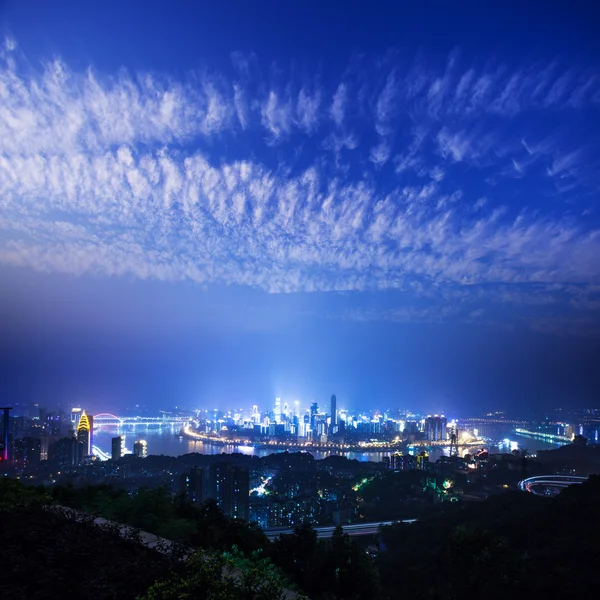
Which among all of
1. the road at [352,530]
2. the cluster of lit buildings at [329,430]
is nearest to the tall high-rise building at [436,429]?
the cluster of lit buildings at [329,430]

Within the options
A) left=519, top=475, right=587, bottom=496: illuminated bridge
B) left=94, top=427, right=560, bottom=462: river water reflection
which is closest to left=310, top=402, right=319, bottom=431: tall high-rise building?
left=94, top=427, right=560, bottom=462: river water reflection

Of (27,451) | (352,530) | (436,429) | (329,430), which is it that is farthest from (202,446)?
(352,530)

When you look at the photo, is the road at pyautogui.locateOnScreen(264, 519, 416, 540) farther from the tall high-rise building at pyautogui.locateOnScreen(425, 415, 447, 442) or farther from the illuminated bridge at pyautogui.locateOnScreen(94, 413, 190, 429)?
the illuminated bridge at pyautogui.locateOnScreen(94, 413, 190, 429)

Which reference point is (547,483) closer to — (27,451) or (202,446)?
(27,451)

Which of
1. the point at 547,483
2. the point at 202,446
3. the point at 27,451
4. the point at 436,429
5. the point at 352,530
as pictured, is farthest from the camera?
the point at 436,429

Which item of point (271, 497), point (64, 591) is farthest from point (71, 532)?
point (271, 497)

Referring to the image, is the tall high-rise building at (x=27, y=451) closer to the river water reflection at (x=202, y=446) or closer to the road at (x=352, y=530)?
the road at (x=352, y=530)

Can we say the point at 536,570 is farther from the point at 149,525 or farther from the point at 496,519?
the point at 496,519

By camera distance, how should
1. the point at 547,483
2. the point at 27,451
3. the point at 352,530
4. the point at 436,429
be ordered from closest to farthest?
the point at 352,530 → the point at 547,483 → the point at 27,451 → the point at 436,429
